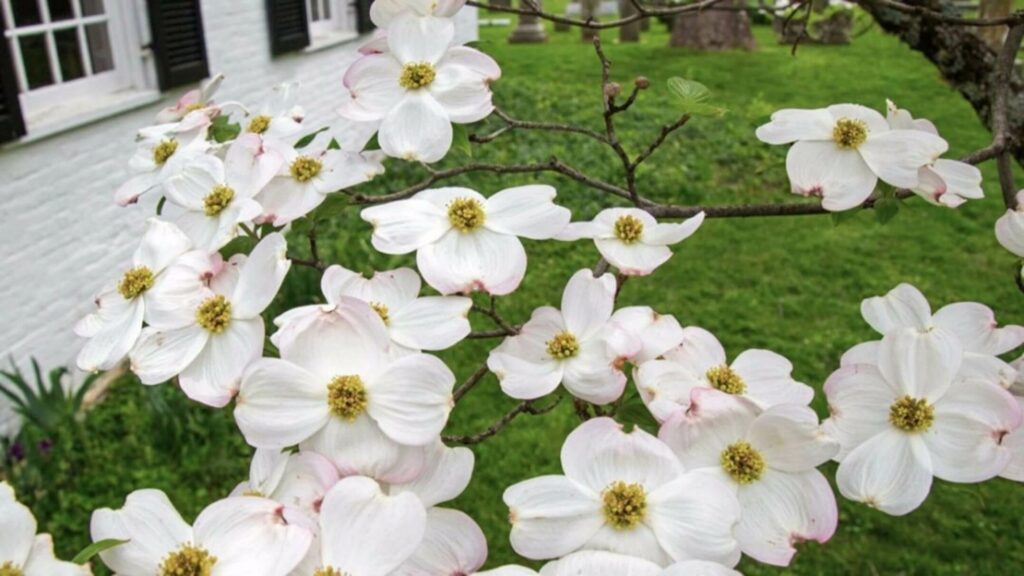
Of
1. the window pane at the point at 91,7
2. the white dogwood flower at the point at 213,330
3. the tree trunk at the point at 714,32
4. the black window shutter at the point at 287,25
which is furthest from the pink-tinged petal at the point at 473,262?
the tree trunk at the point at 714,32

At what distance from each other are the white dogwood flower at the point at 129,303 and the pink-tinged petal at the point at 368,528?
0.23 meters

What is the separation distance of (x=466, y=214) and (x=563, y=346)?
0.13 meters

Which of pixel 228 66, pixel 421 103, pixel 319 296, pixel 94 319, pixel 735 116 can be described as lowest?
pixel 735 116

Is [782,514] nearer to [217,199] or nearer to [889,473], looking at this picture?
[889,473]

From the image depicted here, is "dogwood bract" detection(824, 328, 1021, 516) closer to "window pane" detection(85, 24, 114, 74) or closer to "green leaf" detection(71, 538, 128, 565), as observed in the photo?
"green leaf" detection(71, 538, 128, 565)

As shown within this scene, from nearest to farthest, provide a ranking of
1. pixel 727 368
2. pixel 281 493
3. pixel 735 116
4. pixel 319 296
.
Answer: pixel 281 493 → pixel 727 368 → pixel 319 296 → pixel 735 116

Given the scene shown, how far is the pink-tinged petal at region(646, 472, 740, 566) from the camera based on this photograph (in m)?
0.53

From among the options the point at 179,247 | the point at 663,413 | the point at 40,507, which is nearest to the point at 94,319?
the point at 179,247

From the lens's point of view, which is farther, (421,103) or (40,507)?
(40,507)

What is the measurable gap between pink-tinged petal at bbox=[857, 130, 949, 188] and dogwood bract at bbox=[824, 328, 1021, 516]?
17 cm

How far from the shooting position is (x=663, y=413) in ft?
1.98

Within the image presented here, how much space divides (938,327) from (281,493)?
0.48 metres

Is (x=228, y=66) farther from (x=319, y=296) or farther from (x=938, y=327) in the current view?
(x=938, y=327)

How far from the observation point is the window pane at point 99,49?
334 cm
